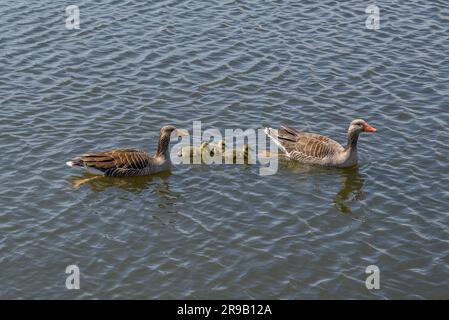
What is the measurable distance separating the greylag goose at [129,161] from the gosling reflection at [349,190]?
5.04m

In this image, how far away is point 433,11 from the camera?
34750mm

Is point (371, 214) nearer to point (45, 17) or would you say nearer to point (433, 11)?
point (433, 11)

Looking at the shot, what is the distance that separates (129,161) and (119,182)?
754mm

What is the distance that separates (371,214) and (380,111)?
610 cm

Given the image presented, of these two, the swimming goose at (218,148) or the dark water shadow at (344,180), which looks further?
the swimming goose at (218,148)

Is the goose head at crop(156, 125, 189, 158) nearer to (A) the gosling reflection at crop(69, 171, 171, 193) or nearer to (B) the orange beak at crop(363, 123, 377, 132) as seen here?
(A) the gosling reflection at crop(69, 171, 171, 193)

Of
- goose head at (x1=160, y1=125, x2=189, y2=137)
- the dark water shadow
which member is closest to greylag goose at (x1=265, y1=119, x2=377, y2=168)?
the dark water shadow

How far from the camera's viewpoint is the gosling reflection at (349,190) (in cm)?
2334

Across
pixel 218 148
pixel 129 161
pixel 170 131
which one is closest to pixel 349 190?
pixel 218 148

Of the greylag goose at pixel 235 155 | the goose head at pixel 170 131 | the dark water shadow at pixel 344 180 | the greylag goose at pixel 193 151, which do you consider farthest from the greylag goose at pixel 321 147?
the goose head at pixel 170 131

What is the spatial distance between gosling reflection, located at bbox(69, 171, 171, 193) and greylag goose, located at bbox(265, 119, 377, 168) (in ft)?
13.4

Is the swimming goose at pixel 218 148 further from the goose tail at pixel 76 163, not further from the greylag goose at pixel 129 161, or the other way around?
the goose tail at pixel 76 163

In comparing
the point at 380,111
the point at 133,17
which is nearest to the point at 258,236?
the point at 380,111

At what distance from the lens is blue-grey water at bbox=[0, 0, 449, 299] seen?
20.2 metres
